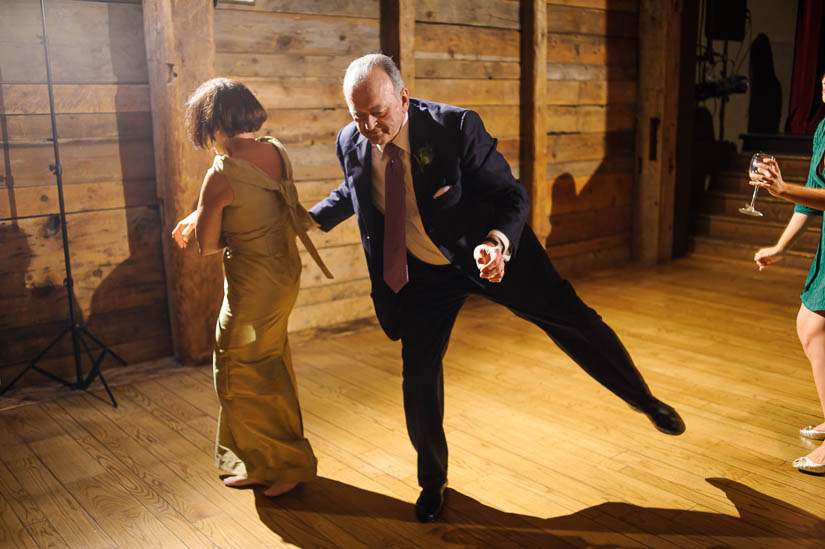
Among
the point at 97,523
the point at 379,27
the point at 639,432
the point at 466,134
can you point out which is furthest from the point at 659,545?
the point at 379,27

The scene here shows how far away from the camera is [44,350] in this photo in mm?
3641

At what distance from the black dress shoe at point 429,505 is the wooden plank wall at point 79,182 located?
7.43ft

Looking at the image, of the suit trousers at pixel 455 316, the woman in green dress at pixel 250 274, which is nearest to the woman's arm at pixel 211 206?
the woman in green dress at pixel 250 274

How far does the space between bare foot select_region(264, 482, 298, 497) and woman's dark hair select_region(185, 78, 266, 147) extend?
3.92ft

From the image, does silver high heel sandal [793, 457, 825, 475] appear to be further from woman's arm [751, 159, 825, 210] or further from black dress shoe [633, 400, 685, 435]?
woman's arm [751, 159, 825, 210]

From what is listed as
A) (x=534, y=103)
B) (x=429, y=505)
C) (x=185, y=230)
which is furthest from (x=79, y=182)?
(x=534, y=103)

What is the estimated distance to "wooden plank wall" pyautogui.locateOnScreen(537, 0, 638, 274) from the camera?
605cm

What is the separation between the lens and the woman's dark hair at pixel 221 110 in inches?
94.7

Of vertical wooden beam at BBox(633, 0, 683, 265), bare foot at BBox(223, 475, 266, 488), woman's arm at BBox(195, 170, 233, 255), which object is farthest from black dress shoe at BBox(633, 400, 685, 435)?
vertical wooden beam at BBox(633, 0, 683, 265)

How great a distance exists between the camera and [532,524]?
2.42 meters

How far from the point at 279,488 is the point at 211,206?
1.00m

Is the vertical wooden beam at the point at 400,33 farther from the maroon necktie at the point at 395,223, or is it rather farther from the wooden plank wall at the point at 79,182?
the maroon necktie at the point at 395,223

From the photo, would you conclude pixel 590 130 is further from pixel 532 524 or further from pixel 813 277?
pixel 532 524

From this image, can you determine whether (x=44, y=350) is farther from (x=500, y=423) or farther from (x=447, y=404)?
(x=500, y=423)
